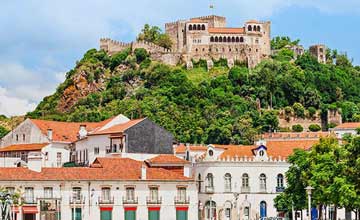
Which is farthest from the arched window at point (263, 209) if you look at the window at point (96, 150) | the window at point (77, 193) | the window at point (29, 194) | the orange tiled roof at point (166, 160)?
the window at point (29, 194)

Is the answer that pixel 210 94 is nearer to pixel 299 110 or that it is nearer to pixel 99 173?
pixel 299 110

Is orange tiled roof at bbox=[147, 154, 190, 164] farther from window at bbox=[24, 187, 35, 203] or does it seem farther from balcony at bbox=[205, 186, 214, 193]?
window at bbox=[24, 187, 35, 203]

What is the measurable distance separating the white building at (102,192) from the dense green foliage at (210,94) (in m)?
60.4

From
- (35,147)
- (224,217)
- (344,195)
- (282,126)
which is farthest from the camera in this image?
(282,126)

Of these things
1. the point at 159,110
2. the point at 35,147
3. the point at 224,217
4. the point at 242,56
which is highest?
the point at 242,56

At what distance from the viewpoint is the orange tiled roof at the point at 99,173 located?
77562 mm

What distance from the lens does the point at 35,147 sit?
103 m

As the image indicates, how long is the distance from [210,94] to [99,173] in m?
88.1

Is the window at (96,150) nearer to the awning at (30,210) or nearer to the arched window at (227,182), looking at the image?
the arched window at (227,182)

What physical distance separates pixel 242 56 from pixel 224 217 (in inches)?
3883

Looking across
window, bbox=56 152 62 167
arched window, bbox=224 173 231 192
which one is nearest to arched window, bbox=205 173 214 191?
arched window, bbox=224 173 231 192

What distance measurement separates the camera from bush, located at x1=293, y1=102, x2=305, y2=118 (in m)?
165

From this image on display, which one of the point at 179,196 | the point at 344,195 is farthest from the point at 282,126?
the point at 344,195

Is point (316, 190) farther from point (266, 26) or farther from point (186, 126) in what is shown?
point (266, 26)
